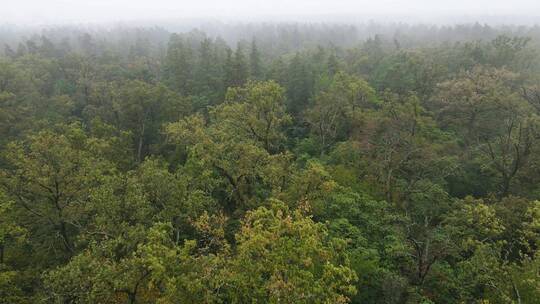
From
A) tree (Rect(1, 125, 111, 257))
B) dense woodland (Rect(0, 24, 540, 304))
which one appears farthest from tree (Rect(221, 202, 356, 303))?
tree (Rect(1, 125, 111, 257))

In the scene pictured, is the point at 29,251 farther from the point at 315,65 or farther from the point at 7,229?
the point at 315,65

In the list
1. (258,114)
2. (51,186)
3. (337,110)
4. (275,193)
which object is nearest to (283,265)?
(275,193)

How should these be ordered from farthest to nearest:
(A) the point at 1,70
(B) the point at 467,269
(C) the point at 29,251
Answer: (A) the point at 1,70
(C) the point at 29,251
(B) the point at 467,269

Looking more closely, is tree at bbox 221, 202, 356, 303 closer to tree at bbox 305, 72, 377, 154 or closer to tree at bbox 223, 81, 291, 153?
tree at bbox 223, 81, 291, 153

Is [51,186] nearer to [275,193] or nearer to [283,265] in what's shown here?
[275,193]

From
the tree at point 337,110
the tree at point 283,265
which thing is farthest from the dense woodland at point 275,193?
the tree at point 337,110

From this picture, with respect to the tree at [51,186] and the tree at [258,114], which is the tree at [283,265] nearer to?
the tree at [51,186]

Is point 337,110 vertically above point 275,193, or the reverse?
point 337,110

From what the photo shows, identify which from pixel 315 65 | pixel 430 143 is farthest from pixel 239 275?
pixel 315 65
